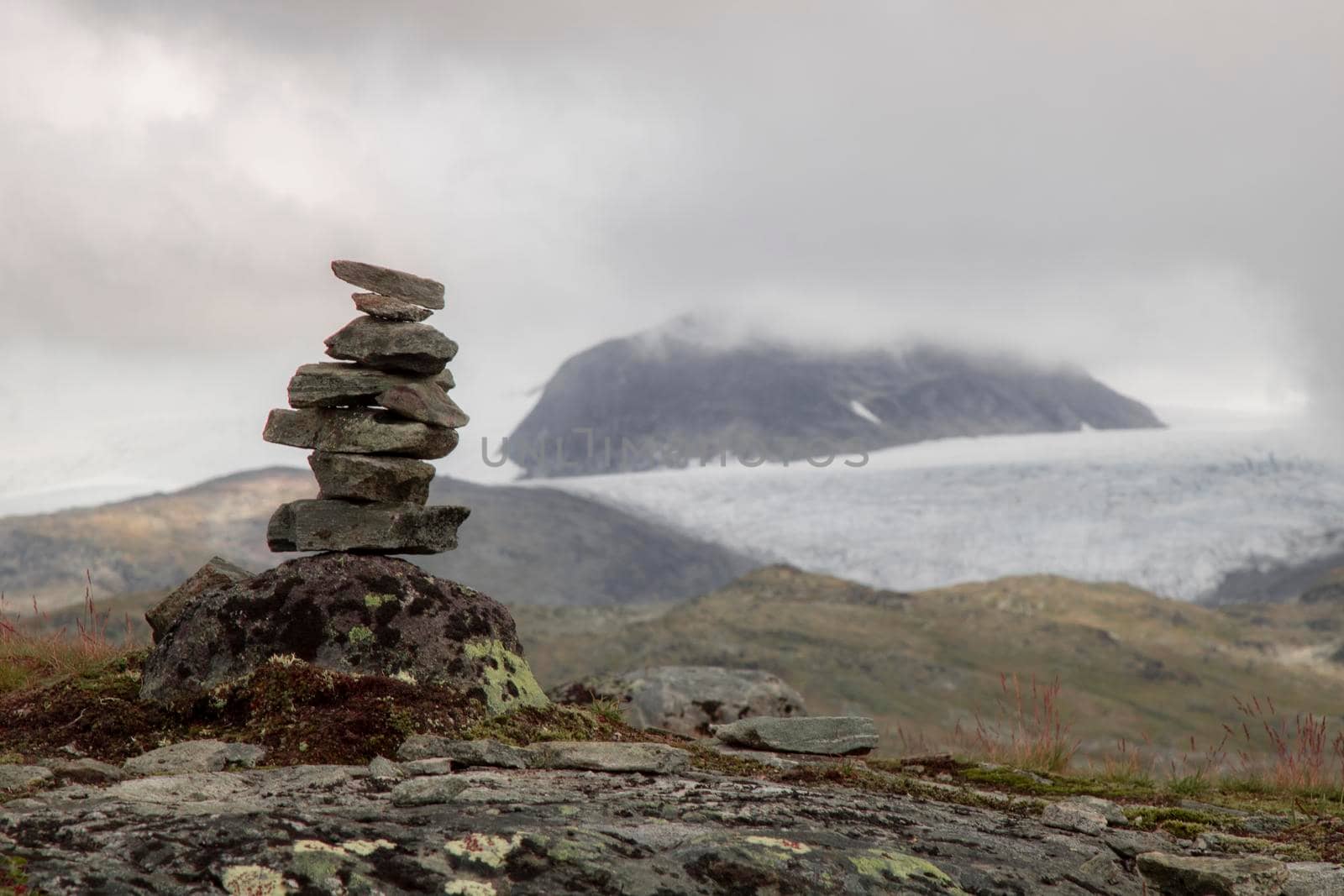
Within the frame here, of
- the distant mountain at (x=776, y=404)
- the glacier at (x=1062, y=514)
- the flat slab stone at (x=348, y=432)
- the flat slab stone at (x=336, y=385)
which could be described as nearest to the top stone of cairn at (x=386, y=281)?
the flat slab stone at (x=336, y=385)

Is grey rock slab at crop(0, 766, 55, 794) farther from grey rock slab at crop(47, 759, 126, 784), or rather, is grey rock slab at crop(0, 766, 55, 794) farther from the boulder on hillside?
the boulder on hillside

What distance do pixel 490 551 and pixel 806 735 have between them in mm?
61020

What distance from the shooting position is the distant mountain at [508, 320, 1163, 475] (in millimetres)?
88938

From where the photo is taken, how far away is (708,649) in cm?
4559

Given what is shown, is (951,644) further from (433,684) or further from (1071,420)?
(1071,420)

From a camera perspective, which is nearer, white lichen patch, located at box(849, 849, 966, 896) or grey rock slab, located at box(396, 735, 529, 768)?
white lichen patch, located at box(849, 849, 966, 896)

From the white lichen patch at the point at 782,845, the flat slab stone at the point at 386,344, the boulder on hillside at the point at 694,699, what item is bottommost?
the boulder on hillside at the point at 694,699

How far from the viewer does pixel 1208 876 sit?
711 centimetres

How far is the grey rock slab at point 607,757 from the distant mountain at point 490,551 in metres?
58.7

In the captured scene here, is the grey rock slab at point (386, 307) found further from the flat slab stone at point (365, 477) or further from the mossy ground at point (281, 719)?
the mossy ground at point (281, 719)

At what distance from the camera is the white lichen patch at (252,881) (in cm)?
486

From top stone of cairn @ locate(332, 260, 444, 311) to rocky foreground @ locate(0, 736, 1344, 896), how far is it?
5970mm

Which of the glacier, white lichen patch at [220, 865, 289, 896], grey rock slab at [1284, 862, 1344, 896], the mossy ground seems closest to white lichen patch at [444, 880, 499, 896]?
white lichen patch at [220, 865, 289, 896]

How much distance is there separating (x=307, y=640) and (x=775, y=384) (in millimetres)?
84524
